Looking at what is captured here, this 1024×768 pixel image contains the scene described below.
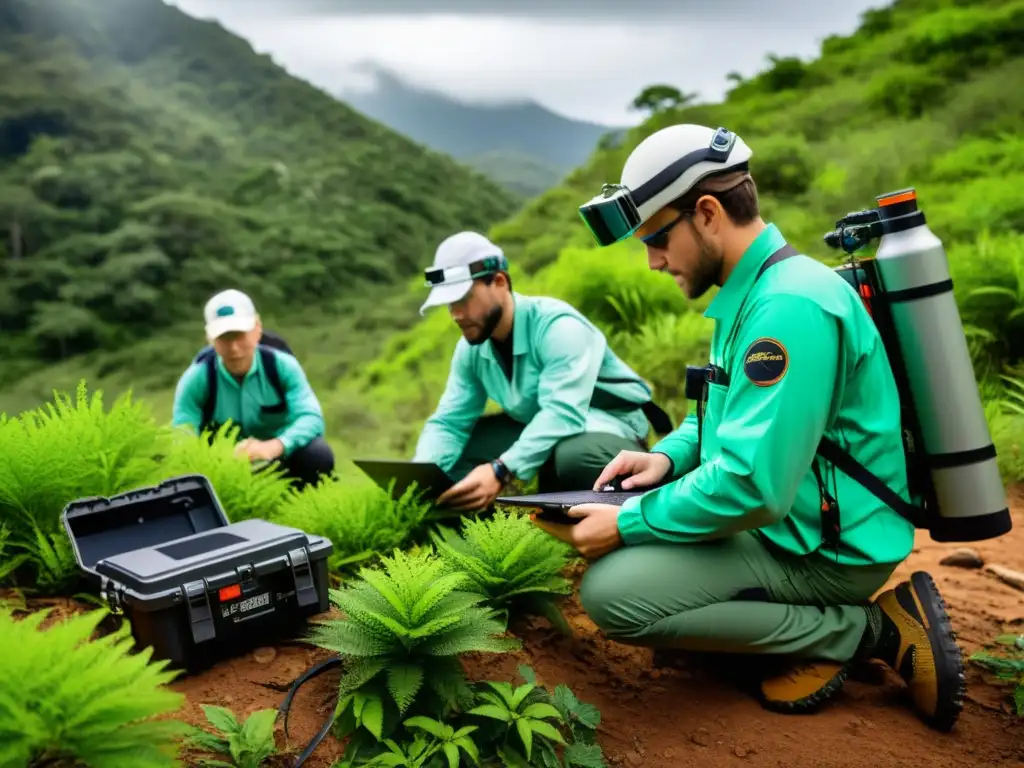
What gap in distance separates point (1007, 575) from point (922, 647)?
1654 millimetres

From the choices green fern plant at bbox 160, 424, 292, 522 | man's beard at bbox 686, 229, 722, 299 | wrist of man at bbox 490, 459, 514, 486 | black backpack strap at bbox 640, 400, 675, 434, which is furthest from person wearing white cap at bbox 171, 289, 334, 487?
man's beard at bbox 686, 229, 722, 299

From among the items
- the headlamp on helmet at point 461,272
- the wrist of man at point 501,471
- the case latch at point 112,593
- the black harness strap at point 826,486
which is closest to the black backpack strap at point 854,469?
the black harness strap at point 826,486

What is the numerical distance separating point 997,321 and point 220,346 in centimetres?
565

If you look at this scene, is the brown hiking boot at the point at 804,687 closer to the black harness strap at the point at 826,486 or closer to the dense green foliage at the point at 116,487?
the black harness strap at the point at 826,486

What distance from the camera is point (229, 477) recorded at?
432cm

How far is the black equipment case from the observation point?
9.76ft

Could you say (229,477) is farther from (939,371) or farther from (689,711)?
(939,371)

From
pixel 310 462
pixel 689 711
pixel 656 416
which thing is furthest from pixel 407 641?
pixel 310 462

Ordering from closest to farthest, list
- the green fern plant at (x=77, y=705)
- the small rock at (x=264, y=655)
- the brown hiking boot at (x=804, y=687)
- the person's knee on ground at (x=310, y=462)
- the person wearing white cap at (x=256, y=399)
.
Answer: the green fern plant at (x=77, y=705) < the brown hiking boot at (x=804, y=687) < the small rock at (x=264, y=655) < the person wearing white cap at (x=256, y=399) < the person's knee on ground at (x=310, y=462)

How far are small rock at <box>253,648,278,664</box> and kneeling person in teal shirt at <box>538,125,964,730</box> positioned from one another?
4.17ft

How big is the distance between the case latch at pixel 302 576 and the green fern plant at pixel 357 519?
63cm

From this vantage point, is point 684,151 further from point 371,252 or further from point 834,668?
point 371,252

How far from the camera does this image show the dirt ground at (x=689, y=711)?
2.69 m

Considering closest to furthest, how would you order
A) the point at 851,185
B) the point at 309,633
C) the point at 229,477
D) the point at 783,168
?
1. the point at 309,633
2. the point at 229,477
3. the point at 851,185
4. the point at 783,168
